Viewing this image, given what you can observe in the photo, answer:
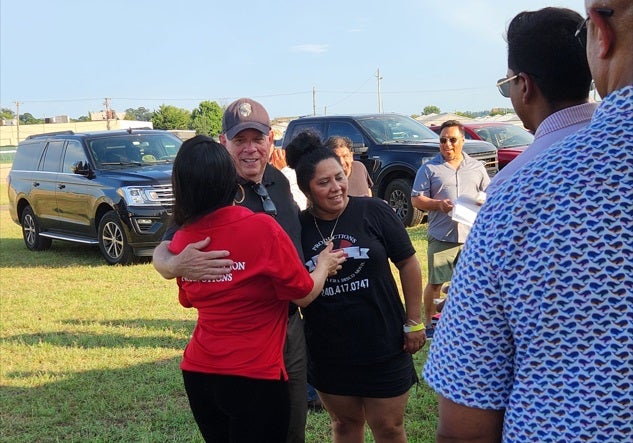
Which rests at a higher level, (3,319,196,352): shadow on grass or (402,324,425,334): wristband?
(402,324,425,334): wristband

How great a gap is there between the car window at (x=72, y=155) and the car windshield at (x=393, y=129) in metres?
5.02

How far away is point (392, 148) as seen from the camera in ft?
39.6

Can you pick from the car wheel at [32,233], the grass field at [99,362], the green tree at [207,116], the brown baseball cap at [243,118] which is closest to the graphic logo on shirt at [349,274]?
the brown baseball cap at [243,118]

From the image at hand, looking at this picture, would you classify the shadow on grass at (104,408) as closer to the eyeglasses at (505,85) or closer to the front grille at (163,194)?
the eyeglasses at (505,85)

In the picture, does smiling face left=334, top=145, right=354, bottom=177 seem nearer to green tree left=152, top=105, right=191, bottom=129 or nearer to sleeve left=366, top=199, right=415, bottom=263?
sleeve left=366, top=199, right=415, bottom=263

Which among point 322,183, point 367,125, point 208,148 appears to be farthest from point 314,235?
point 367,125

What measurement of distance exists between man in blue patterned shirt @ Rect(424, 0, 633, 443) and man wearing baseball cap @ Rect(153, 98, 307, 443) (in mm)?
1711

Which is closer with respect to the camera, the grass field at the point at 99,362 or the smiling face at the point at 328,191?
the smiling face at the point at 328,191

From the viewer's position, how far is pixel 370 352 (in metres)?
2.99

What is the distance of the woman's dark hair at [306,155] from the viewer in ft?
10.4

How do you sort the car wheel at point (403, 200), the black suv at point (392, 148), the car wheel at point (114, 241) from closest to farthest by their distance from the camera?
the car wheel at point (114, 241)
the car wheel at point (403, 200)
the black suv at point (392, 148)

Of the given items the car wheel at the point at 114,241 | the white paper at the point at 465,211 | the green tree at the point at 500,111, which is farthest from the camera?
the green tree at the point at 500,111

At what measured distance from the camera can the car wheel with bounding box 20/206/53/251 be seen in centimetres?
1250

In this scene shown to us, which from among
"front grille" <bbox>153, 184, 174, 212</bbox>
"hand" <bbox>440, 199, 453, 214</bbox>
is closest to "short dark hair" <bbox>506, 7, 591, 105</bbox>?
"hand" <bbox>440, 199, 453, 214</bbox>
